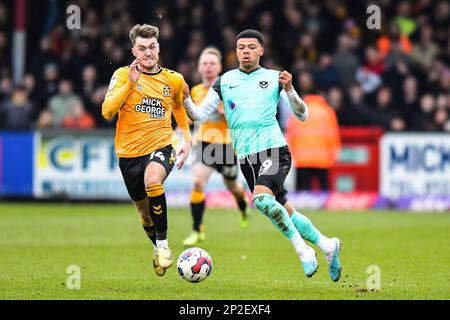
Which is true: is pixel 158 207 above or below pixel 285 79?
below

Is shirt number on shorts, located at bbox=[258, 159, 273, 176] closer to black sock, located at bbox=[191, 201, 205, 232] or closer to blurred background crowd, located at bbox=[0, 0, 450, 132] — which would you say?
black sock, located at bbox=[191, 201, 205, 232]

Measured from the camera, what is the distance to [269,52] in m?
22.7

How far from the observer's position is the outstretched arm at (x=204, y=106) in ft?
32.1

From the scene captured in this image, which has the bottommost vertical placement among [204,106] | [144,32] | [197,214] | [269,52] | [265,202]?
[197,214]

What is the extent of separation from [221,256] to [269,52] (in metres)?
11.3

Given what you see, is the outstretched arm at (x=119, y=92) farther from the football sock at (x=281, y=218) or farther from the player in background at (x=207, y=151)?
the player in background at (x=207, y=151)

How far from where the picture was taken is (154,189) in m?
9.69

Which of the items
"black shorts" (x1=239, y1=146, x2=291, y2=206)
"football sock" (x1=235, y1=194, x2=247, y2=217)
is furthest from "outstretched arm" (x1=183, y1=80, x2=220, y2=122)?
"football sock" (x1=235, y1=194, x2=247, y2=217)

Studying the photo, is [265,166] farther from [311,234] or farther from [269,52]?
[269,52]

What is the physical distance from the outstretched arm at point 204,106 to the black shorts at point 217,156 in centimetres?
355

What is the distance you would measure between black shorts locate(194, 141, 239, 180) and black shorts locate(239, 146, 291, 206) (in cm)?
395

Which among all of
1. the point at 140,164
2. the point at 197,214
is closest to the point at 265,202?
the point at 140,164

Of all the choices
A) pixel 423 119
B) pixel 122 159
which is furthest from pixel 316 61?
pixel 122 159

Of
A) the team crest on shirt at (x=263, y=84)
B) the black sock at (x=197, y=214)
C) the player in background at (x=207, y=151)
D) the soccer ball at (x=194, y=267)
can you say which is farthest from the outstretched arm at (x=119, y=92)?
the black sock at (x=197, y=214)
